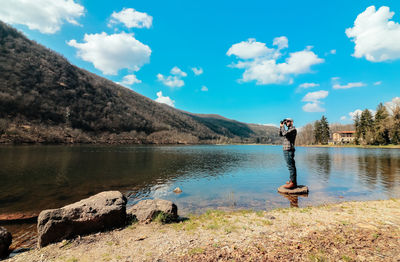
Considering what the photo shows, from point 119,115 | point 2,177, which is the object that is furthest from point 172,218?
point 119,115

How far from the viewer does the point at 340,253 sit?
525 cm

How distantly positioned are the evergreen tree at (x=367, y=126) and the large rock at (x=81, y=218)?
119202mm

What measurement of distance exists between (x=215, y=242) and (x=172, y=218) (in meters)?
3.39

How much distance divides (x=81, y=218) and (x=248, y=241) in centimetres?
694

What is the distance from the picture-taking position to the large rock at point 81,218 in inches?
282

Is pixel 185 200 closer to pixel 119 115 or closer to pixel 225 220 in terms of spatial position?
pixel 225 220

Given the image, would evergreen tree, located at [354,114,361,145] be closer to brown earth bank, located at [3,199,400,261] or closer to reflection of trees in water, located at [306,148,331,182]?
reflection of trees in water, located at [306,148,331,182]

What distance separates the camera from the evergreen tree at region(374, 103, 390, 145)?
8275 centimetres

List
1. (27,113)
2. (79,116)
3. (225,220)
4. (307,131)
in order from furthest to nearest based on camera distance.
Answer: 1. (307,131)
2. (79,116)
3. (27,113)
4. (225,220)

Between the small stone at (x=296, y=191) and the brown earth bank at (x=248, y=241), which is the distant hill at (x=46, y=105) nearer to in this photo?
the brown earth bank at (x=248, y=241)

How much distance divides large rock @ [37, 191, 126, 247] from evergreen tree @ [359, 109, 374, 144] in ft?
391

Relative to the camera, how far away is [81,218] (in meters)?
7.79

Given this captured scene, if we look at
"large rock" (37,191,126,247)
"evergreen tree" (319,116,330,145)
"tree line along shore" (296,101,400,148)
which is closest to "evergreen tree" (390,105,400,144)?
"tree line along shore" (296,101,400,148)

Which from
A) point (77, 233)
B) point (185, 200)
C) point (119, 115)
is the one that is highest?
point (119, 115)
